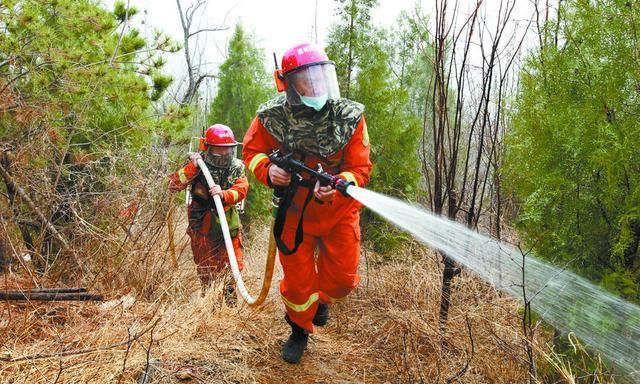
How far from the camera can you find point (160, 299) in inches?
173

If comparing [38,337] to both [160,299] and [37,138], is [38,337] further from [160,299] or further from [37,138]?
[37,138]

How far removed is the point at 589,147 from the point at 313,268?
1936mm

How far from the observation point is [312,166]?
3.76 meters

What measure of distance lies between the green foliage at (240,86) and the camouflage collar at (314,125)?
8.65 meters

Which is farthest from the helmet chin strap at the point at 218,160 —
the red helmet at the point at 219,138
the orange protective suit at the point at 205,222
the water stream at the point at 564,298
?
the water stream at the point at 564,298

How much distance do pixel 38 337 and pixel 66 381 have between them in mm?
751

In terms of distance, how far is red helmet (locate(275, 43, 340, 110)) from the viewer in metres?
3.58

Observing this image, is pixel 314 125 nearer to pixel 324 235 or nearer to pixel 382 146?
pixel 324 235

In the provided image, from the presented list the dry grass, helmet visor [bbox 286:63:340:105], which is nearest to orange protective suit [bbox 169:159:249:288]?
the dry grass

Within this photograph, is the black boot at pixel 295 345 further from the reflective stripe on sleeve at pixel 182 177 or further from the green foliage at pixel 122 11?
the green foliage at pixel 122 11

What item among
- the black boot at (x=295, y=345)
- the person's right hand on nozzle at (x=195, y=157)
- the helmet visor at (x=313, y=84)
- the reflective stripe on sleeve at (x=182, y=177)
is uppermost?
the helmet visor at (x=313, y=84)

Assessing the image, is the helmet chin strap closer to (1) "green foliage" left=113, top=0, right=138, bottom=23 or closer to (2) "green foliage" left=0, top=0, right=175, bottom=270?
(2) "green foliage" left=0, top=0, right=175, bottom=270

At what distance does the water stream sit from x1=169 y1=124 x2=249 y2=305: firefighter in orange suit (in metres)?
3.09

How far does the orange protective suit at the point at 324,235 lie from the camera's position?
3705 millimetres
